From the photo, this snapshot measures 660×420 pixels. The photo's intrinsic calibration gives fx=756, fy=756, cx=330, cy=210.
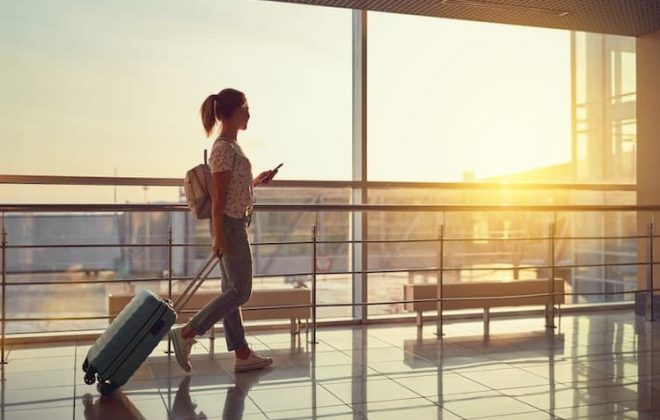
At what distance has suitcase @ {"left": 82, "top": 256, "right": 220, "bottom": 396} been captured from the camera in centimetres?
295

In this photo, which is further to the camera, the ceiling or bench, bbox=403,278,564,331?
bench, bbox=403,278,564,331

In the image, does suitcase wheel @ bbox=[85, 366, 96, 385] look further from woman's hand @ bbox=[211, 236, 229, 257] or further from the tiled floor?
woman's hand @ bbox=[211, 236, 229, 257]

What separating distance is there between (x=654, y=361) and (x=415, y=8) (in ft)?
7.61

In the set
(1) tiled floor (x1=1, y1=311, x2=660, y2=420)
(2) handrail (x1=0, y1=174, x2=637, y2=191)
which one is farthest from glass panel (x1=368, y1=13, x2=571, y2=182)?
(1) tiled floor (x1=1, y1=311, x2=660, y2=420)

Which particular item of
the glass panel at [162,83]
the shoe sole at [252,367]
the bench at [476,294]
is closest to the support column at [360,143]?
the glass panel at [162,83]

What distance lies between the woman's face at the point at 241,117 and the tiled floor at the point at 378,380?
1.09 meters

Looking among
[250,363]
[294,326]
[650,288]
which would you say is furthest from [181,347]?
[650,288]

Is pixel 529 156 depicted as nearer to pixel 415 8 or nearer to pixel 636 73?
pixel 636 73

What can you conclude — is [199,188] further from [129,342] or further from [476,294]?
[476,294]

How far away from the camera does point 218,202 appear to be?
10.3ft

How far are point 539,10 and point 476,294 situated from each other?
67.9 inches

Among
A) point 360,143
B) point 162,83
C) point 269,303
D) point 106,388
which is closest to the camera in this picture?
point 106,388

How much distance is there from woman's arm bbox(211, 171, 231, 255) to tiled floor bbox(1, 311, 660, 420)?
0.60 meters

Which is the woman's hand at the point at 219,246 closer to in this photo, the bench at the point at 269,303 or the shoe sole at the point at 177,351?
the shoe sole at the point at 177,351
